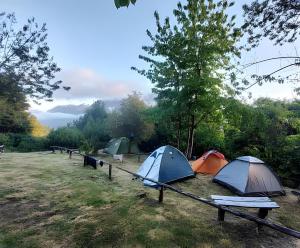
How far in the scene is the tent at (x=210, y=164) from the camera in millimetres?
12402

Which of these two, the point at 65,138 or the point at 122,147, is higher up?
the point at 65,138

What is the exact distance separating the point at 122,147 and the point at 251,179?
1309 centimetres

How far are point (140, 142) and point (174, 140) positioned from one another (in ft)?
10.2

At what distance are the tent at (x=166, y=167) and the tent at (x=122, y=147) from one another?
31.6 feet

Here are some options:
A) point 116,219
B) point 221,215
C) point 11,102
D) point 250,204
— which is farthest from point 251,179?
point 11,102

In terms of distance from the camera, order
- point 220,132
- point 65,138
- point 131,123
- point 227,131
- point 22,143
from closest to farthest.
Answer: point 227,131 < point 220,132 < point 131,123 < point 65,138 < point 22,143

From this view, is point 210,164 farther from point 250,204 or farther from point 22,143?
point 22,143

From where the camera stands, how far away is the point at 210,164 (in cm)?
1254

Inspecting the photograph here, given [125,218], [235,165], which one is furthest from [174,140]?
[125,218]

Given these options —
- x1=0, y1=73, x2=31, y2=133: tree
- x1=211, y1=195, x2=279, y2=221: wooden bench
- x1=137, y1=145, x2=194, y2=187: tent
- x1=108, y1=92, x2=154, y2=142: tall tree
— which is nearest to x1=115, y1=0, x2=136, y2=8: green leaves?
x1=211, y1=195, x2=279, y2=221: wooden bench

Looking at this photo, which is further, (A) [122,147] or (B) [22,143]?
(B) [22,143]

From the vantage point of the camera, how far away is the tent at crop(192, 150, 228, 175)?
1240cm

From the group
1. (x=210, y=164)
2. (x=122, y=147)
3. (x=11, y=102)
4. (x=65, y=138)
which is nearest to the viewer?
(x=210, y=164)

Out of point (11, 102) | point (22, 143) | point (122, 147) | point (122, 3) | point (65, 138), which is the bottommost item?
point (22, 143)
